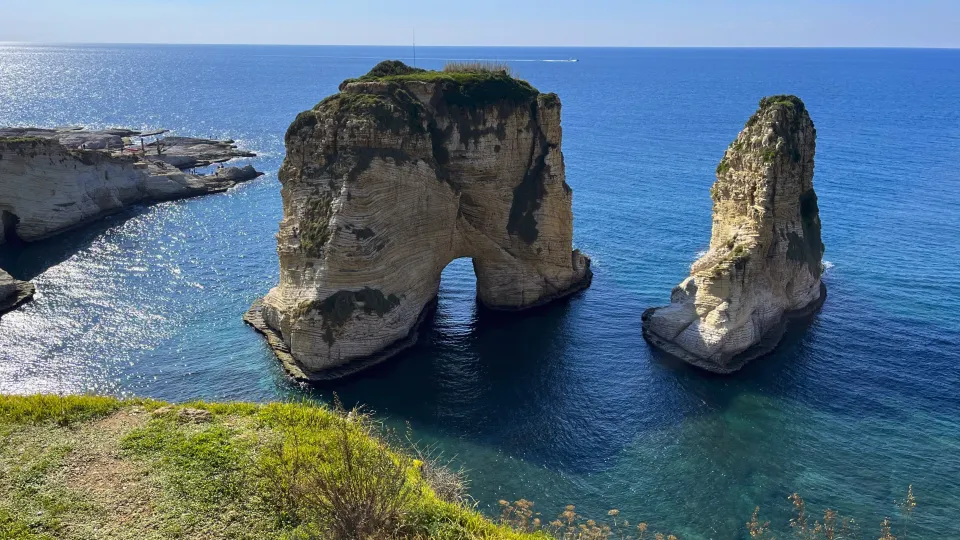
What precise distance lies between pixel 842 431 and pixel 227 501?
1146 inches

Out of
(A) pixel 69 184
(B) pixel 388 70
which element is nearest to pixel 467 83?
(B) pixel 388 70

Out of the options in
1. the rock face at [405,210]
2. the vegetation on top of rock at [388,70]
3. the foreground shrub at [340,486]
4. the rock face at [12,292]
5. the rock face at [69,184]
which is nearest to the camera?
the foreground shrub at [340,486]

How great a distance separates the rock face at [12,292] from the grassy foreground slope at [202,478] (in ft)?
87.0

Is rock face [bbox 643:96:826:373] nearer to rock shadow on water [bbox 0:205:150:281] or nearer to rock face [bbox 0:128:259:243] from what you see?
→ rock shadow on water [bbox 0:205:150:281]

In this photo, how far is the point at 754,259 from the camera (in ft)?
141

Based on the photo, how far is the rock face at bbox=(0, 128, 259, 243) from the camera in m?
61.7

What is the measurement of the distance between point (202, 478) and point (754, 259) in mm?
34061

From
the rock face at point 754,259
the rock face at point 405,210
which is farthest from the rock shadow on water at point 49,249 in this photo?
the rock face at point 754,259

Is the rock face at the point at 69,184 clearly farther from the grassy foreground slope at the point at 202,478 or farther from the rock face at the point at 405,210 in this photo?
the grassy foreground slope at the point at 202,478

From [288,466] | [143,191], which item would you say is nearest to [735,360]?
[288,466]

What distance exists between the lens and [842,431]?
34.5 m

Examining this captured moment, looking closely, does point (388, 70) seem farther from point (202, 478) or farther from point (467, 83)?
point (202, 478)

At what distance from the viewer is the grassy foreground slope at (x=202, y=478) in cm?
1941

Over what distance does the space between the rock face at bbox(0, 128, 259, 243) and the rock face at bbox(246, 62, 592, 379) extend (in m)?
31.5
